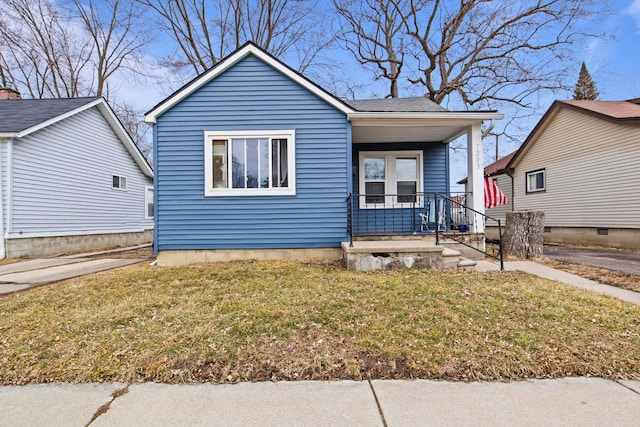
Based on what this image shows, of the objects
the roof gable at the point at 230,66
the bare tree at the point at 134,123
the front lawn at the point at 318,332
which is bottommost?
the front lawn at the point at 318,332

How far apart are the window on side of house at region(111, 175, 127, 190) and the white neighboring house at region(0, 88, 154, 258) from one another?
42mm

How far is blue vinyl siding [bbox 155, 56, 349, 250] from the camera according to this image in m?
7.02

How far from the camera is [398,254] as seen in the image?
19.0 ft

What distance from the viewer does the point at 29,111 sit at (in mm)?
10758

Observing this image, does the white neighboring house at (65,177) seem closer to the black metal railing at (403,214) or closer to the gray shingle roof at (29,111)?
the gray shingle roof at (29,111)

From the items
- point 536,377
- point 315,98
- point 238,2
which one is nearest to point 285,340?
point 536,377

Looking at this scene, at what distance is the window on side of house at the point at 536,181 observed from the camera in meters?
13.4

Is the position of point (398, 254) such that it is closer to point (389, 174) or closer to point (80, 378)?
point (389, 174)

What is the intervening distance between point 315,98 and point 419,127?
253 cm

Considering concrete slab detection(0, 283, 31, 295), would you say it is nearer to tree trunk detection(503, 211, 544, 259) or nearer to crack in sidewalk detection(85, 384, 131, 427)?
crack in sidewalk detection(85, 384, 131, 427)

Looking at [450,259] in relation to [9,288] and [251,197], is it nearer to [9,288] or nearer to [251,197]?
[251,197]

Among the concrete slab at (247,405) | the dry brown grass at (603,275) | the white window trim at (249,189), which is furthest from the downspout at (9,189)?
the dry brown grass at (603,275)

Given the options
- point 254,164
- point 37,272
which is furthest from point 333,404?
point 37,272

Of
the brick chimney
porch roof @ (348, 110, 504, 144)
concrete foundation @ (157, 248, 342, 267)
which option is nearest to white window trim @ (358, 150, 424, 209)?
porch roof @ (348, 110, 504, 144)
